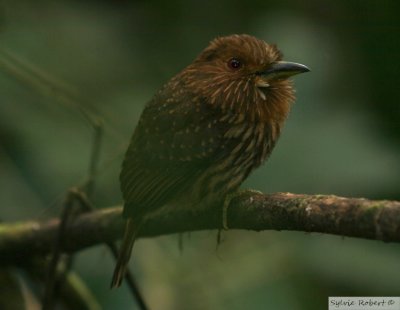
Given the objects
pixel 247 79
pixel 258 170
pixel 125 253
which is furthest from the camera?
pixel 258 170

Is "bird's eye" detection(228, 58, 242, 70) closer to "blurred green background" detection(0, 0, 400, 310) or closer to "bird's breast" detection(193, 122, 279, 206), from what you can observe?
"bird's breast" detection(193, 122, 279, 206)

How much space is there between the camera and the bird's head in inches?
91.2

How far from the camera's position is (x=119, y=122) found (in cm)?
283

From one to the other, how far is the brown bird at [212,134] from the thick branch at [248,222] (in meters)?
0.06

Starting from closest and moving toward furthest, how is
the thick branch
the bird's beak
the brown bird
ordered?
the thick branch, the bird's beak, the brown bird

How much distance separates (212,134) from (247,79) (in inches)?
6.0

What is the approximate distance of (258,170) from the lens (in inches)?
98.3

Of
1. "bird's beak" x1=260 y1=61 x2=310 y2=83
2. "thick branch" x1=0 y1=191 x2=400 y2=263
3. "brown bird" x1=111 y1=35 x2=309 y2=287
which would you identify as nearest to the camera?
"thick branch" x1=0 y1=191 x2=400 y2=263

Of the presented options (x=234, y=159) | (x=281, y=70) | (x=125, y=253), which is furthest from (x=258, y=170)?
(x=125, y=253)

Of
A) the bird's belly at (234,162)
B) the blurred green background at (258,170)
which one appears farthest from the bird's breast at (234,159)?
the blurred green background at (258,170)

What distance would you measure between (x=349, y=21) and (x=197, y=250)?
90 centimetres

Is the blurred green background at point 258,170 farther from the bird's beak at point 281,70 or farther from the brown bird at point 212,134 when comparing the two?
the bird's beak at point 281,70

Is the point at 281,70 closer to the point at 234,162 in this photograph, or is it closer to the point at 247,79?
the point at 247,79

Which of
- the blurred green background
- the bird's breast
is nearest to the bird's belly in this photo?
the bird's breast
